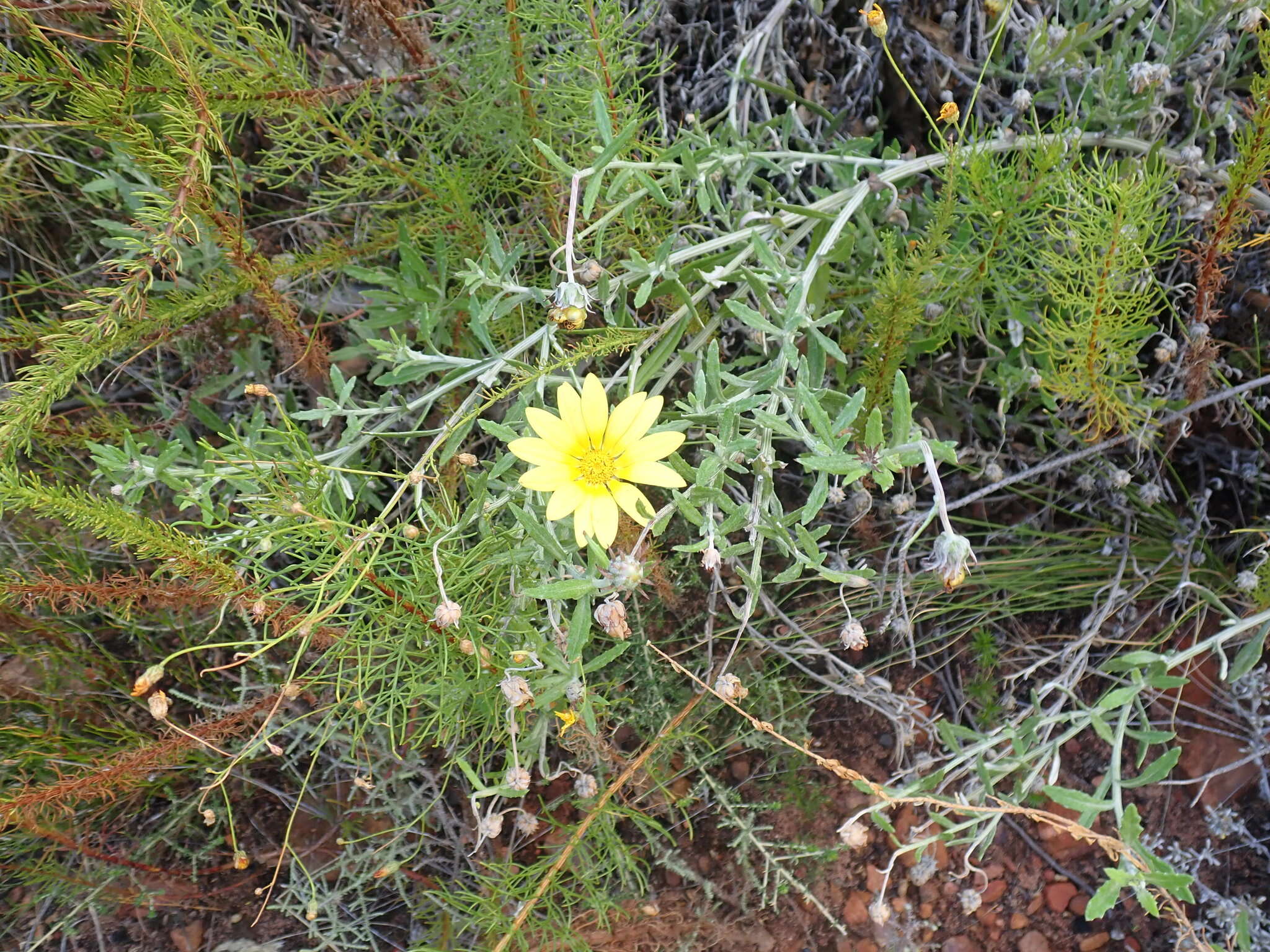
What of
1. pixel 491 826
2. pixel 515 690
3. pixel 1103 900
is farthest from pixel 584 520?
pixel 1103 900

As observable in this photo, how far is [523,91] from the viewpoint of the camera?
191 centimetres

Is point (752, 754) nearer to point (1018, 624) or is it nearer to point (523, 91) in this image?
point (1018, 624)

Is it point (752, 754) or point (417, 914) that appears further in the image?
point (752, 754)

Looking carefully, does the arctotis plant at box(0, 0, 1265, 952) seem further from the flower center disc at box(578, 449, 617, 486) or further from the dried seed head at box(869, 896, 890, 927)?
the dried seed head at box(869, 896, 890, 927)

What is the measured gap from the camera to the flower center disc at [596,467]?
1.46 m

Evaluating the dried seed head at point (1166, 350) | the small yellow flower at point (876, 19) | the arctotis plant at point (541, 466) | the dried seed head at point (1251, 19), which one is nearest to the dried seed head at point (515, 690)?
A: the arctotis plant at point (541, 466)

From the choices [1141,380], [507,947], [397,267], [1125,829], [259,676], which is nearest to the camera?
[1125,829]

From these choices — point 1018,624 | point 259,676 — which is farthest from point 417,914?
point 1018,624

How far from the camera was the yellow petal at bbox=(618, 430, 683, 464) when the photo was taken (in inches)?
54.9

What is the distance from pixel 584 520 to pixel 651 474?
0.41 ft

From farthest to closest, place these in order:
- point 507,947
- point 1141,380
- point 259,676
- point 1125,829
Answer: point 259,676 → point 1141,380 → point 507,947 → point 1125,829

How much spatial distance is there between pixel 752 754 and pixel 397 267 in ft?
4.93

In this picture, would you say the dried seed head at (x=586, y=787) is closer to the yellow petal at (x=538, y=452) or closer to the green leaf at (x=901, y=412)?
the yellow petal at (x=538, y=452)

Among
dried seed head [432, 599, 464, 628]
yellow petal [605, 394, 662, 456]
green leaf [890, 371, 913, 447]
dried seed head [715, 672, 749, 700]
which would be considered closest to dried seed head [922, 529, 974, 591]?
green leaf [890, 371, 913, 447]
